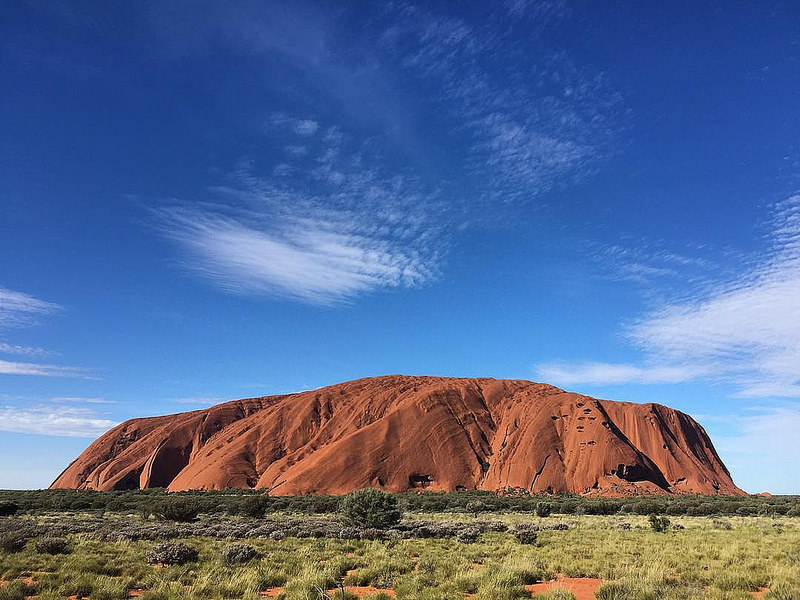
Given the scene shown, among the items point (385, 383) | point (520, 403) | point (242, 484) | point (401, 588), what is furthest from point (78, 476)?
point (401, 588)

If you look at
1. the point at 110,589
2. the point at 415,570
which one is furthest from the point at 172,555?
the point at 415,570

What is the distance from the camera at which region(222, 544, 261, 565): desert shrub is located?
14.3 meters

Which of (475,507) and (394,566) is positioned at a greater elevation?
(394,566)

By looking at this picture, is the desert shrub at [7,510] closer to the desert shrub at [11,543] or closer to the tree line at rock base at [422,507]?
the tree line at rock base at [422,507]

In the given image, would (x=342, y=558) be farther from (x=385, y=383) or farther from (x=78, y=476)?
(x=78, y=476)

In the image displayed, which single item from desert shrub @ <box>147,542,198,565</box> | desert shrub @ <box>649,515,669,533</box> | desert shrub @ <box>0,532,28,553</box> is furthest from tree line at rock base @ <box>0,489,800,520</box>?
desert shrub @ <box>147,542,198,565</box>

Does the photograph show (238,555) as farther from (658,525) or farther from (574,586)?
(658,525)

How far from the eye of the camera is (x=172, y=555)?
14578mm

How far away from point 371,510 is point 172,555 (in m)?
12.5

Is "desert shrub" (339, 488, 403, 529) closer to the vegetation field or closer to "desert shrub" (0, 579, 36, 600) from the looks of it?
the vegetation field

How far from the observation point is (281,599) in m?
9.74

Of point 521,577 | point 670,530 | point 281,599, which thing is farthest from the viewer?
point 670,530

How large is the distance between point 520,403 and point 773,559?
82002mm

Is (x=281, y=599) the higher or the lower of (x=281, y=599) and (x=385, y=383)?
the lower
